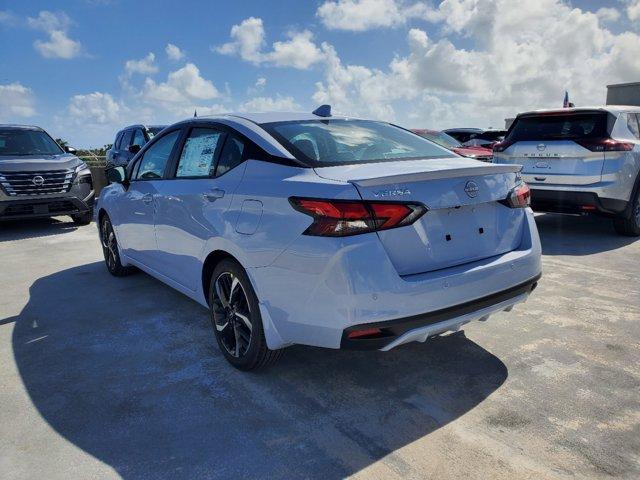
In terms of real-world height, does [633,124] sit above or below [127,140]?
below

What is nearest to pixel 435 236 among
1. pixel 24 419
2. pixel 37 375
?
pixel 24 419

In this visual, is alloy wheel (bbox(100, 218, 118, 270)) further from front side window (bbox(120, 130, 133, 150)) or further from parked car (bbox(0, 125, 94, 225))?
front side window (bbox(120, 130, 133, 150))

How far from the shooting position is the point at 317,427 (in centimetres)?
261

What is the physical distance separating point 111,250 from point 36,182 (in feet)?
13.2

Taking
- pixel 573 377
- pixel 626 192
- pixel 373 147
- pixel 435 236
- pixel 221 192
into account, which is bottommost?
pixel 573 377

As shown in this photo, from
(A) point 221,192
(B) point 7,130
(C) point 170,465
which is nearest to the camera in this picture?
(C) point 170,465

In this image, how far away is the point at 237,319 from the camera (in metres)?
3.20

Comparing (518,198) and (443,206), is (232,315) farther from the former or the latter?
(518,198)

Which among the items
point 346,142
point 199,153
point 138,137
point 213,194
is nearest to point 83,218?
point 138,137

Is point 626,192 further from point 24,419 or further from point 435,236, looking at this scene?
point 24,419

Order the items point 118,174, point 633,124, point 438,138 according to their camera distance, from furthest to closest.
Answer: point 438,138 < point 633,124 < point 118,174

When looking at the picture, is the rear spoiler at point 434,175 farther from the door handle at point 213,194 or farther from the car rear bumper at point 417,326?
the door handle at point 213,194

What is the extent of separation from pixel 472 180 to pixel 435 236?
1.35 ft

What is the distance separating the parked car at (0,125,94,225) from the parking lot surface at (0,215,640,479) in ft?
15.7
